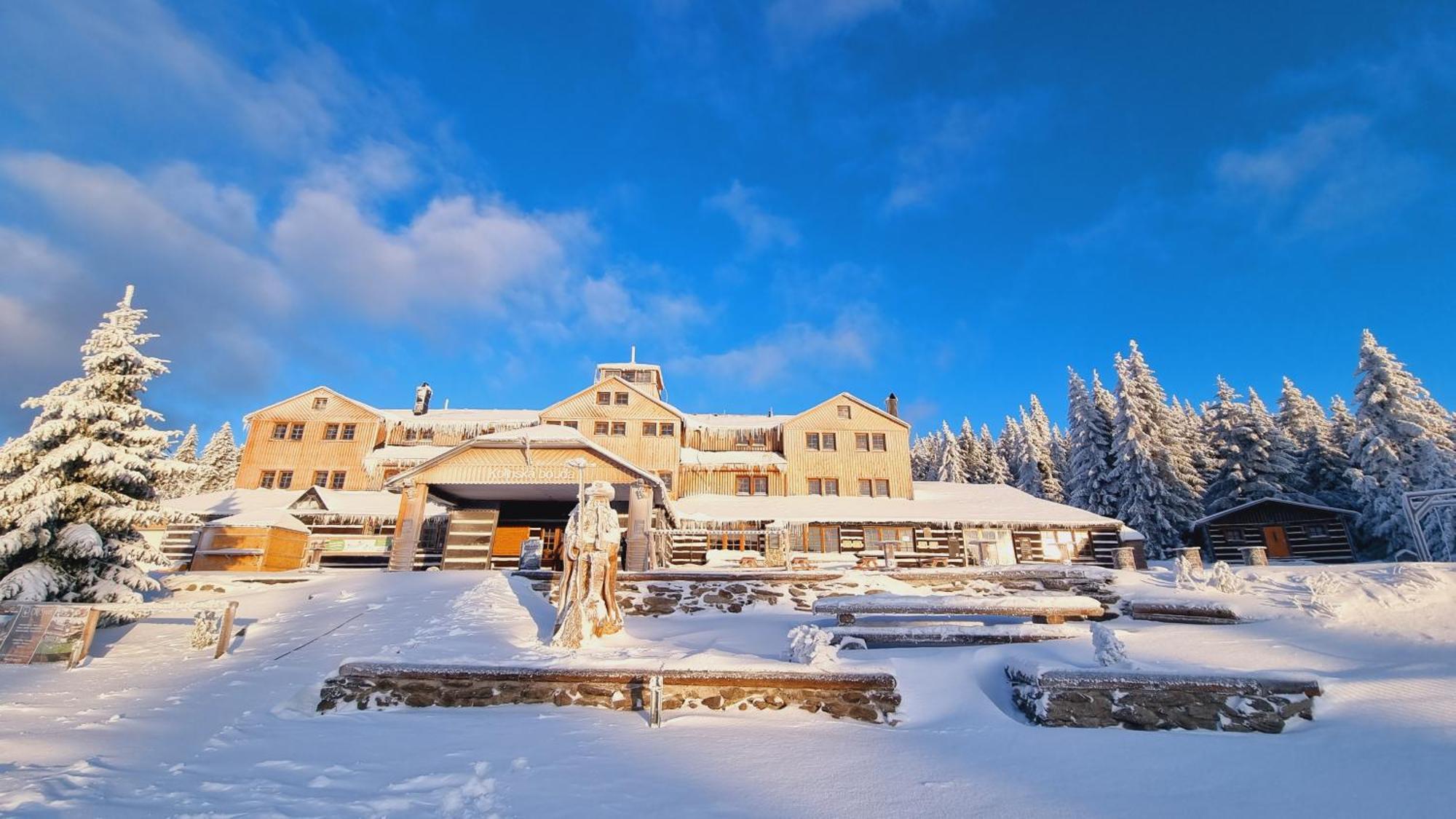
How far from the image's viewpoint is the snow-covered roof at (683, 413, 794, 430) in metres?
34.2

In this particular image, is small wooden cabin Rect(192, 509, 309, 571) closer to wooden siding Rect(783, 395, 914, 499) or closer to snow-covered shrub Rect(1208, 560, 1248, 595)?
wooden siding Rect(783, 395, 914, 499)

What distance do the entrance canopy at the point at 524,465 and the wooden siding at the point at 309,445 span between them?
14.6 m

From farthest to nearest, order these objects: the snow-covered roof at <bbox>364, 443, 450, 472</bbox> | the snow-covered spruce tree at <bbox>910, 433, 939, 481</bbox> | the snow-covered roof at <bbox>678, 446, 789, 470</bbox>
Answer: the snow-covered spruce tree at <bbox>910, 433, 939, 481</bbox>, the snow-covered roof at <bbox>678, 446, 789, 470</bbox>, the snow-covered roof at <bbox>364, 443, 450, 472</bbox>

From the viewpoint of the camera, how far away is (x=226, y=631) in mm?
10383

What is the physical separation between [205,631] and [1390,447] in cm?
4751

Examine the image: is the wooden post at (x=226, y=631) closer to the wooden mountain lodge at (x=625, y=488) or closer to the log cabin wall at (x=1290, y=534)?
the wooden mountain lodge at (x=625, y=488)

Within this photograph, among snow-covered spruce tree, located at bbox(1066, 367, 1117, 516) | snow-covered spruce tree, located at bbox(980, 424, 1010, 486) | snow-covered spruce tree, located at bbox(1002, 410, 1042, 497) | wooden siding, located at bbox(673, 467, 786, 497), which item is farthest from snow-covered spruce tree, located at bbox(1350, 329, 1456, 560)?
wooden siding, located at bbox(673, 467, 786, 497)

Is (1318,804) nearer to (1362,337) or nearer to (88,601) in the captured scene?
(88,601)

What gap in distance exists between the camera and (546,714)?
24.1ft

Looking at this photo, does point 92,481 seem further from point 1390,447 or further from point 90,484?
point 1390,447

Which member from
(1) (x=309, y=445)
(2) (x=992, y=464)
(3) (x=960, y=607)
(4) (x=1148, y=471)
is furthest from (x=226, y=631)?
(2) (x=992, y=464)

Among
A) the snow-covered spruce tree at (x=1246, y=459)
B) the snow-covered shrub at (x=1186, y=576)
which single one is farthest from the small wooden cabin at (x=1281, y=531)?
the snow-covered shrub at (x=1186, y=576)

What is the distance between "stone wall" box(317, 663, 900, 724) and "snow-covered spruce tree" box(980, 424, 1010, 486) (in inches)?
1888

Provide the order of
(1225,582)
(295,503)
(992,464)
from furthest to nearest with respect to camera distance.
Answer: (992,464), (295,503), (1225,582)
